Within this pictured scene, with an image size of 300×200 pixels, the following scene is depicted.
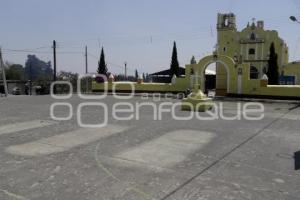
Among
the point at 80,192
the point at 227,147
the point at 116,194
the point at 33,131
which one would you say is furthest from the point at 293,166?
the point at 33,131

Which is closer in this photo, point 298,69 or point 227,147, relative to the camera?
point 227,147

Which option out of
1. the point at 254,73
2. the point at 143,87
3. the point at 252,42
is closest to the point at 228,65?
the point at 143,87

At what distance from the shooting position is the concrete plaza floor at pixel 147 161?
6215mm

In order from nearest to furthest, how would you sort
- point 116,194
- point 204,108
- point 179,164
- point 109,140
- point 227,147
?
point 116,194 → point 179,164 → point 227,147 → point 109,140 → point 204,108

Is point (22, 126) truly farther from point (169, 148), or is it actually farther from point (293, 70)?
point (293, 70)

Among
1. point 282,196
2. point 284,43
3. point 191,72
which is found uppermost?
point 284,43

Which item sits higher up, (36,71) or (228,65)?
(36,71)

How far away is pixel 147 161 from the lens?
823cm

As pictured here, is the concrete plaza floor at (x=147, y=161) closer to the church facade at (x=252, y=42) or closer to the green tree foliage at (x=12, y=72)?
the church facade at (x=252, y=42)

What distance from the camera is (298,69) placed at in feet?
159

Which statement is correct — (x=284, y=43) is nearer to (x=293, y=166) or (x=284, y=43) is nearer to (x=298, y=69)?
(x=298, y=69)

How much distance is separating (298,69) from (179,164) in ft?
150

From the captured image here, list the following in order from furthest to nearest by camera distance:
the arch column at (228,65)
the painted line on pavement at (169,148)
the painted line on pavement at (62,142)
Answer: the arch column at (228,65)
the painted line on pavement at (62,142)
the painted line on pavement at (169,148)

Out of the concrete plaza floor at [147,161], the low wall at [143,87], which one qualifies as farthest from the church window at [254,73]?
the concrete plaza floor at [147,161]
